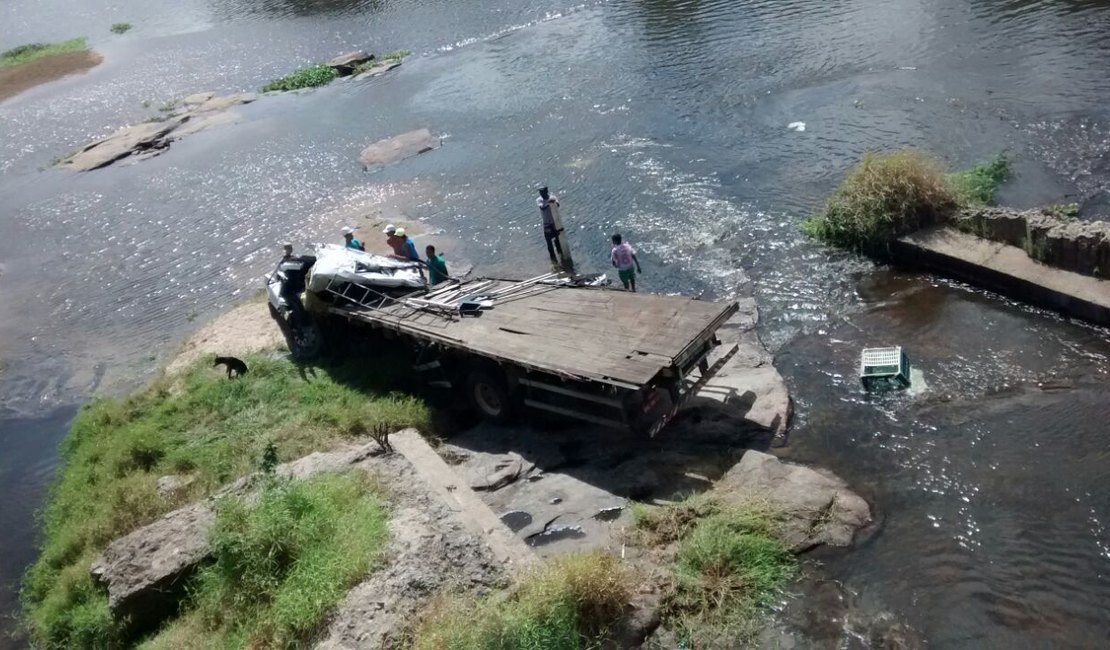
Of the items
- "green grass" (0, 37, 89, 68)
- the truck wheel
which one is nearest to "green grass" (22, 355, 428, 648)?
the truck wheel

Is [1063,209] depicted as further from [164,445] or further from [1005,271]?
[164,445]

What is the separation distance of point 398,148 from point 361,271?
1457 cm

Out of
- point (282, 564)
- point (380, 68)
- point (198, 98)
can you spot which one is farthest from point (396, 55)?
point (282, 564)

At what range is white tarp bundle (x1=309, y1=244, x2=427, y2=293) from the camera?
15.5 m

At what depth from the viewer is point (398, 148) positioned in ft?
95.4

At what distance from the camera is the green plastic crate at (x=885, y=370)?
40.2 feet

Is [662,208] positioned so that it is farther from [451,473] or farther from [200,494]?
[200,494]

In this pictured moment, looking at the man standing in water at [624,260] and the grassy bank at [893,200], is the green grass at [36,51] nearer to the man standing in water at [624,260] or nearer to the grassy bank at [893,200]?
the man standing in water at [624,260]

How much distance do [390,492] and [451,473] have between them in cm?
92

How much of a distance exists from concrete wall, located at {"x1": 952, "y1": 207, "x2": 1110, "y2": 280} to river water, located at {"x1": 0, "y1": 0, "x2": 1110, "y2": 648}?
1074mm

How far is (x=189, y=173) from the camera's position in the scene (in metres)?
32.0

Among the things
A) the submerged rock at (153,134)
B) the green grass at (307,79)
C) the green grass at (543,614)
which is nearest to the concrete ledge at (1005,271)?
the green grass at (543,614)

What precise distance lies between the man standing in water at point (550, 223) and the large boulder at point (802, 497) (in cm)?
791

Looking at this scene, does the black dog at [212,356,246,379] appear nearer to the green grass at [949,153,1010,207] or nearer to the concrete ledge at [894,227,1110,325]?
the concrete ledge at [894,227,1110,325]
